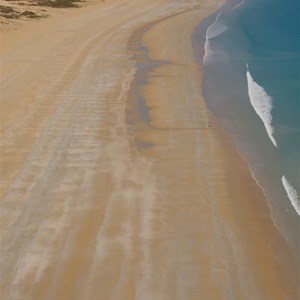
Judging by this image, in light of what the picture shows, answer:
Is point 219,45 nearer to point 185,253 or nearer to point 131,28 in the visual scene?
point 131,28

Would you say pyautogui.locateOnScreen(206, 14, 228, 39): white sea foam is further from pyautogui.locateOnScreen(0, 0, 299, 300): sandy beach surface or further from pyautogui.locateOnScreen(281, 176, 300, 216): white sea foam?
pyautogui.locateOnScreen(281, 176, 300, 216): white sea foam

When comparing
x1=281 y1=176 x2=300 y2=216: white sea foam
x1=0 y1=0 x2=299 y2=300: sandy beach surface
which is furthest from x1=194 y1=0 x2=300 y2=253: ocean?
x1=0 y1=0 x2=299 y2=300: sandy beach surface

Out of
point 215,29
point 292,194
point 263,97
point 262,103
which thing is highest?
point 292,194

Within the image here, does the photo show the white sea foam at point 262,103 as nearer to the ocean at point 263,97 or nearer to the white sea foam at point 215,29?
the ocean at point 263,97

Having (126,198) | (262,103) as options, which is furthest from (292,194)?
(262,103)

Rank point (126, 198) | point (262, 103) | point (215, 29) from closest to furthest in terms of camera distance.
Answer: point (126, 198)
point (262, 103)
point (215, 29)

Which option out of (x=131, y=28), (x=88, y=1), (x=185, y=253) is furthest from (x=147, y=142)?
(x=88, y=1)

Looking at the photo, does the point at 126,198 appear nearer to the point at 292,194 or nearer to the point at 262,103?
the point at 292,194
